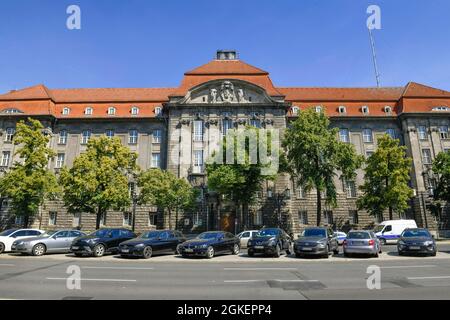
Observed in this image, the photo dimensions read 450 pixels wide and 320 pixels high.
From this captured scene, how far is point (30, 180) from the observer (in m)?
27.8

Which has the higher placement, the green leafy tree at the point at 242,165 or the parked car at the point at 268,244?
the green leafy tree at the point at 242,165

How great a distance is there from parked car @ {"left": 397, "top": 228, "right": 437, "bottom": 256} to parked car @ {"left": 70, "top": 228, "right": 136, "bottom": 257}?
54.3ft

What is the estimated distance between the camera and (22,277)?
10.1m

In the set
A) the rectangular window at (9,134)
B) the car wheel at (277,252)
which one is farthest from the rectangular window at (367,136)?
the rectangular window at (9,134)

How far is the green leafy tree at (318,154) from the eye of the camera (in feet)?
91.9

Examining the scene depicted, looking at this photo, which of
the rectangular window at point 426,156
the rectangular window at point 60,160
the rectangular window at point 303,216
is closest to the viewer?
the rectangular window at point 303,216

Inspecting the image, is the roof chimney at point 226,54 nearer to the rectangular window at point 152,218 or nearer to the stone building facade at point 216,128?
the stone building facade at point 216,128

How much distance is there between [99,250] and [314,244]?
11.9m

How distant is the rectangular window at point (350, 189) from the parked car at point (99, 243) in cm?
2771

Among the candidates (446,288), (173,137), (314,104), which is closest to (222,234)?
(446,288)

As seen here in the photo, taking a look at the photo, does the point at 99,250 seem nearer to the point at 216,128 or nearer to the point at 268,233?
the point at 268,233

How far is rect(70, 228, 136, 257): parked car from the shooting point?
16984 mm
